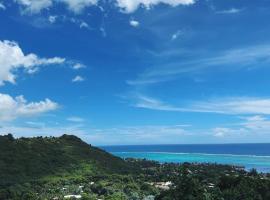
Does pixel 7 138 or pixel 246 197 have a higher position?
pixel 7 138

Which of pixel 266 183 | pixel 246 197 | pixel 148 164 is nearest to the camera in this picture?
pixel 246 197

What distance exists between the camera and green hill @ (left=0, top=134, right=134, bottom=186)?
10688 centimetres

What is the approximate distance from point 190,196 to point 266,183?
12868 millimetres

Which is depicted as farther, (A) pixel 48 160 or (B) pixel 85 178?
(A) pixel 48 160

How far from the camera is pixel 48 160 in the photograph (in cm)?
11806

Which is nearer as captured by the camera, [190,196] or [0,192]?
[190,196]

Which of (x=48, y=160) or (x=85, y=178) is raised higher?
(x=48, y=160)

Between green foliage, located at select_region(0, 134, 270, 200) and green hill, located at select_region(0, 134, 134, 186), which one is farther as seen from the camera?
green hill, located at select_region(0, 134, 134, 186)

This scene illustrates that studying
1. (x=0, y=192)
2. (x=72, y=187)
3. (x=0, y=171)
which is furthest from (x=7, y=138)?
(x=0, y=192)

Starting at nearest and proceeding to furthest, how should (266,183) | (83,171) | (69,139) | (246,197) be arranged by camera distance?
(246,197), (266,183), (83,171), (69,139)

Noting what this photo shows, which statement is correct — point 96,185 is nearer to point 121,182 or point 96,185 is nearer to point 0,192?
point 121,182

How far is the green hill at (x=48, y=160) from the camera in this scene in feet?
351

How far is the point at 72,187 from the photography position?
9175 centimetres

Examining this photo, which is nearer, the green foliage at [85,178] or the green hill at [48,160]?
the green foliage at [85,178]
